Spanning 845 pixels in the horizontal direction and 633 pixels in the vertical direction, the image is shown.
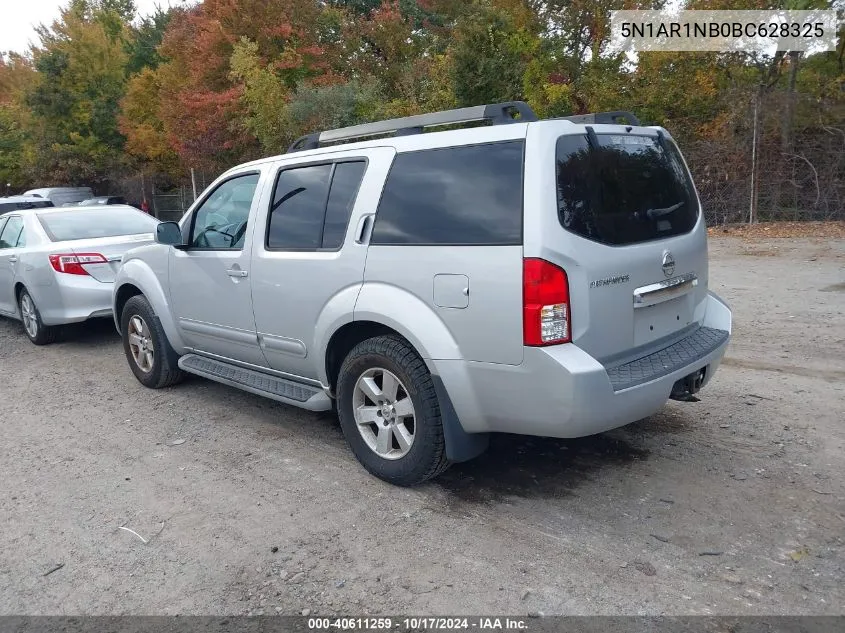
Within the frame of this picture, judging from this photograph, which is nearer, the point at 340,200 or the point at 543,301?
the point at 543,301

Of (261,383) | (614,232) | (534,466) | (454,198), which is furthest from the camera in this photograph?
Answer: (261,383)

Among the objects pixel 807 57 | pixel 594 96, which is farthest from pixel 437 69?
pixel 807 57

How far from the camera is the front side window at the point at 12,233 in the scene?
8586 mm

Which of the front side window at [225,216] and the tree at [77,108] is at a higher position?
the tree at [77,108]

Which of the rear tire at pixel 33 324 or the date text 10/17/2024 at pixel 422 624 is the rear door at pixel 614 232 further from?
the rear tire at pixel 33 324

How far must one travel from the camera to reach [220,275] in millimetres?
5125

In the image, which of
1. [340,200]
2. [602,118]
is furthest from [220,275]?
[602,118]

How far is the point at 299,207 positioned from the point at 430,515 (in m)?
2.15

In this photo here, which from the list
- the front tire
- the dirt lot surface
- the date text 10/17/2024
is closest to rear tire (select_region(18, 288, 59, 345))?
the dirt lot surface

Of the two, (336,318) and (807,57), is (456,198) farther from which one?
(807,57)

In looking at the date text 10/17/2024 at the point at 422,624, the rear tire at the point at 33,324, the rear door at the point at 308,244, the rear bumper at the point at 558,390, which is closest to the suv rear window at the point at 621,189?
the rear bumper at the point at 558,390

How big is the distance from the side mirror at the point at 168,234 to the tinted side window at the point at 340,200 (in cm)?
164

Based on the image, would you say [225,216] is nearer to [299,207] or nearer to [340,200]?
[299,207]

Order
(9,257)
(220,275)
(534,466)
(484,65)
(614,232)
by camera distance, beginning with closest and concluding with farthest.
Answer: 1. (614,232)
2. (534,466)
3. (220,275)
4. (9,257)
5. (484,65)
